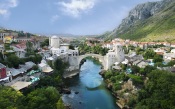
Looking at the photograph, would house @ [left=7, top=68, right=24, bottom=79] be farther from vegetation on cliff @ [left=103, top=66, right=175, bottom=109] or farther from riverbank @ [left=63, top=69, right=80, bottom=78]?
riverbank @ [left=63, top=69, right=80, bottom=78]

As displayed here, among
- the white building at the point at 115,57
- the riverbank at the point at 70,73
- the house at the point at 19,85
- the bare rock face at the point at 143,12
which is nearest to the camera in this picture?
the house at the point at 19,85

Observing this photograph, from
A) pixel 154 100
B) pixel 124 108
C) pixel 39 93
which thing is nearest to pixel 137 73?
pixel 124 108

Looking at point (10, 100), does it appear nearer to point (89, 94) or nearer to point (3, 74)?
point (3, 74)

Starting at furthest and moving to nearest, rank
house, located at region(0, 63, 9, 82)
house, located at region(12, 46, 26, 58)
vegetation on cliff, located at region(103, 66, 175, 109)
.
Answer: house, located at region(12, 46, 26, 58) < house, located at region(0, 63, 9, 82) < vegetation on cliff, located at region(103, 66, 175, 109)

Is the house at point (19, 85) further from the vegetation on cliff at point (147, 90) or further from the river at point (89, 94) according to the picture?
the vegetation on cliff at point (147, 90)

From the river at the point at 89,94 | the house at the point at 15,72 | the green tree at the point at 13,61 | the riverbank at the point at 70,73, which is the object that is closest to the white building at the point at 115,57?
the river at the point at 89,94

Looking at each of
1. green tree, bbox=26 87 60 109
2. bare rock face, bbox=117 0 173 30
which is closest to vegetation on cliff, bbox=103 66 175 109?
green tree, bbox=26 87 60 109

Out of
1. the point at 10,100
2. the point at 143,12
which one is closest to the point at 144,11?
the point at 143,12

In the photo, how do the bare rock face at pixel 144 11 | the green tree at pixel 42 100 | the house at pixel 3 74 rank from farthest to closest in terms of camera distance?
the bare rock face at pixel 144 11, the house at pixel 3 74, the green tree at pixel 42 100

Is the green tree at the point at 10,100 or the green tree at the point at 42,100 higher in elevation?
the green tree at the point at 10,100
